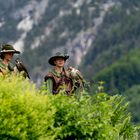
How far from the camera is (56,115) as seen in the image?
16875mm

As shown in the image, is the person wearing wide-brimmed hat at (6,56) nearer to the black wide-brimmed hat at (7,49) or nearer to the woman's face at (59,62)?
the black wide-brimmed hat at (7,49)

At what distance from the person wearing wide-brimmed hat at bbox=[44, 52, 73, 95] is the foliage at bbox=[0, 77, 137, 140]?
0.93 meters

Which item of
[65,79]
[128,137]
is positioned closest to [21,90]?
[65,79]

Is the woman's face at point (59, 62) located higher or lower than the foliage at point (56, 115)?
higher

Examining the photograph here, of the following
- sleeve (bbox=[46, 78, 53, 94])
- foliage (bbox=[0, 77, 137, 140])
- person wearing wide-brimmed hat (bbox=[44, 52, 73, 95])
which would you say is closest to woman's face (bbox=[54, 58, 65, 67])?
person wearing wide-brimmed hat (bbox=[44, 52, 73, 95])

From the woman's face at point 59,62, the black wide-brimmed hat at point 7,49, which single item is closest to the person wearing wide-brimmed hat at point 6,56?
the black wide-brimmed hat at point 7,49

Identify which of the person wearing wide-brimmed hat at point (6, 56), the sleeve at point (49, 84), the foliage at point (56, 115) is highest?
the person wearing wide-brimmed hat at point (6, 56)

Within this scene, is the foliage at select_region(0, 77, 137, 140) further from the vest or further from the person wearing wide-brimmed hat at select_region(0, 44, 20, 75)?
the person wearing wide-brimmed hat at select_region(0, 44, 20, 75)

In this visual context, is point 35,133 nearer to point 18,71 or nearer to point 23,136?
point 23,136

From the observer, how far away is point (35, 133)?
1523 centimetres

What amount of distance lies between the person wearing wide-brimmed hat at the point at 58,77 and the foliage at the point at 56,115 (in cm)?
93

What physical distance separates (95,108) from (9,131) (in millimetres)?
2714

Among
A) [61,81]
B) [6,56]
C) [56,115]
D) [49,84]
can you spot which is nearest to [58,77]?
[61,81]

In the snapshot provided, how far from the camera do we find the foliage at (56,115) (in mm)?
15008
